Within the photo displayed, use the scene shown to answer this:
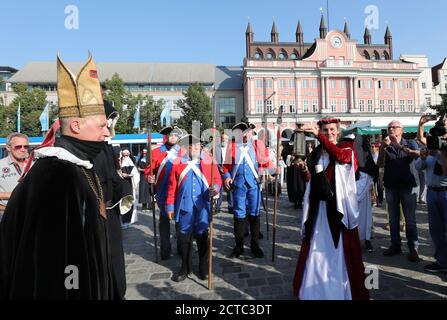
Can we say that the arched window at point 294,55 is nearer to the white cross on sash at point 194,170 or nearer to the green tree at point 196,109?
the green tree at point 196,109

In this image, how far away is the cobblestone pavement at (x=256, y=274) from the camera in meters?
3.41

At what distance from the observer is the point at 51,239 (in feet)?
4.10

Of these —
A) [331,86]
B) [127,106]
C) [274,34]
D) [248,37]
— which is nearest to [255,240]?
[127,106]

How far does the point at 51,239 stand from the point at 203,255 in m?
3.03

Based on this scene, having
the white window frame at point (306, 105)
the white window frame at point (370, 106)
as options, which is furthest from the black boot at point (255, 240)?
the white window frame at point (370, 106)

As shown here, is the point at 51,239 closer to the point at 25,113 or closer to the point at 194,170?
the point at 194,170

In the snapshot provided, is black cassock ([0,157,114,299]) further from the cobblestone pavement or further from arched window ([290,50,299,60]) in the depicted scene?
arched window ([290,50,299,60])

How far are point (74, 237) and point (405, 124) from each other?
54.7ft

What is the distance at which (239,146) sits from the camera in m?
5.00

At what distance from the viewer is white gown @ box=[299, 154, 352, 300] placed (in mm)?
2865

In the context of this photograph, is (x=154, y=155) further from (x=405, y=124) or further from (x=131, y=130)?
(x=131, y=130)

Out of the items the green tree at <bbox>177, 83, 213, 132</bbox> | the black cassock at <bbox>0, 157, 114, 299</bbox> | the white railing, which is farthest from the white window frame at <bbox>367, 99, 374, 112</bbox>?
the black cassock at <bbox>0, 157, 114, 299</bbox>

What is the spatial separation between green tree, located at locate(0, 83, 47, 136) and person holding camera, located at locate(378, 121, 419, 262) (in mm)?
39527
